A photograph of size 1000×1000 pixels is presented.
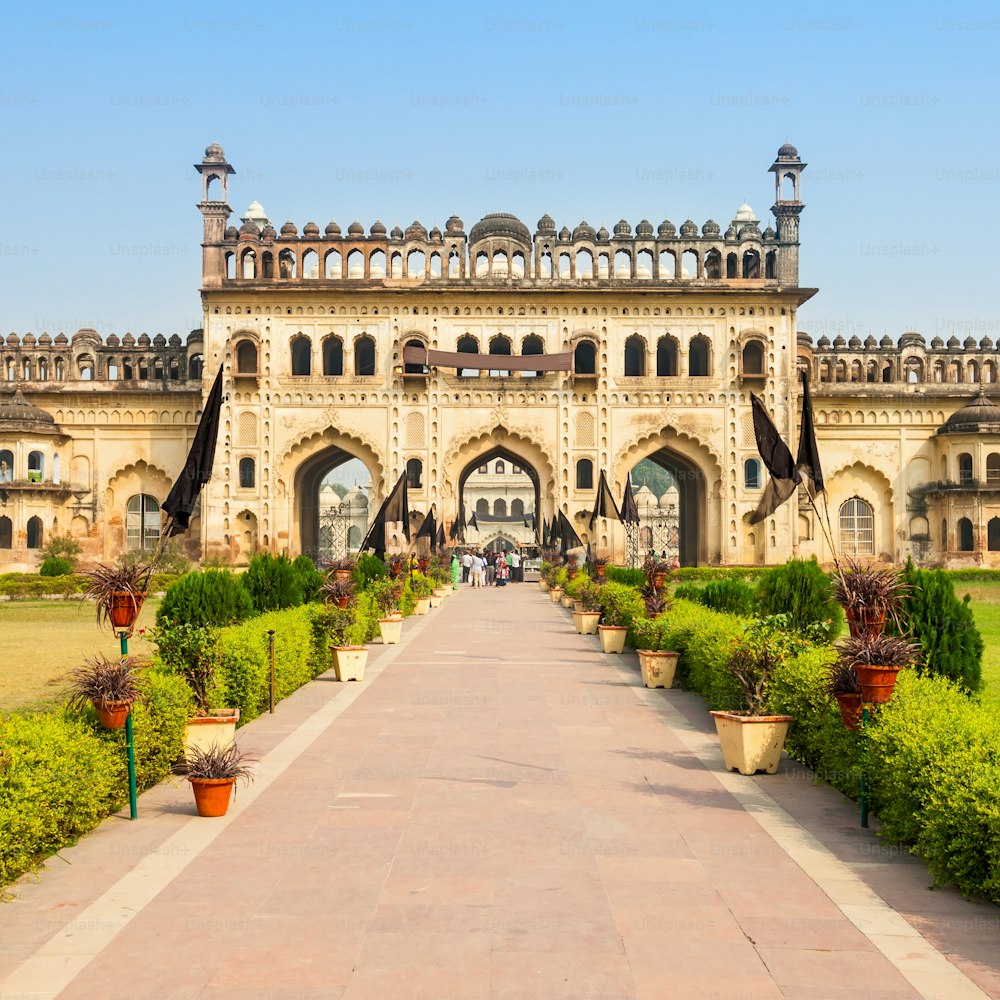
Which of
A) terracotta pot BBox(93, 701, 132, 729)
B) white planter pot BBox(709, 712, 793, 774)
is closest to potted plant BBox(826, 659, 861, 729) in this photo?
white planter pot BBox(709, 712, 793, 774)

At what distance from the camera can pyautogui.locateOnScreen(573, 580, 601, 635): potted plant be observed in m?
18.6

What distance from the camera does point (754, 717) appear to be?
26.1ft

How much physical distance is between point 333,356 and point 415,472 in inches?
189

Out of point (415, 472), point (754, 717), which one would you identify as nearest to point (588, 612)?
point (754, 717)

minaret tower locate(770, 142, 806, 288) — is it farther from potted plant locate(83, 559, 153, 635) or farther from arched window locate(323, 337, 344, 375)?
potted plant locate(83, 559, 153, 635)

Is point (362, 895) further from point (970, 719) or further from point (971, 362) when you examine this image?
point (971, 362)

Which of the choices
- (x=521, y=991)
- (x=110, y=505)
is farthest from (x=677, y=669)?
(x=110, y=505)

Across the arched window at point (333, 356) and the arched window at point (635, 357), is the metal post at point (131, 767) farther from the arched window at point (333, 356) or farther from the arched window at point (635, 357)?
the arched window at point (635, 357)

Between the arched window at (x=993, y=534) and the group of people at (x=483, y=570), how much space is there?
1537cm

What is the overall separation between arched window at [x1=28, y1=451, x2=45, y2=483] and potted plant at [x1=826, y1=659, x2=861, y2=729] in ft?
110

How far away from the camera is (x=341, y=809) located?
268 inches

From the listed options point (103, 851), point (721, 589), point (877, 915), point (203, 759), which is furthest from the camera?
point (721, 589)

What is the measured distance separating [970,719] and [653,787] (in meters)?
2.13

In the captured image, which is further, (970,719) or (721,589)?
(721,589)
